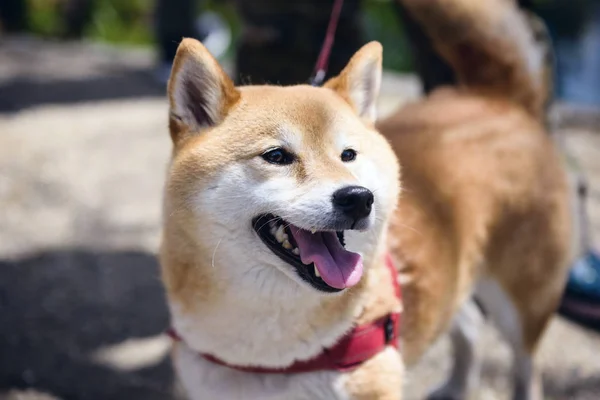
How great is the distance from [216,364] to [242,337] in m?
0.14

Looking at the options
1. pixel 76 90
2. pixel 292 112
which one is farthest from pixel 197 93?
pixel 76 90

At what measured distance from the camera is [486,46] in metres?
2.65

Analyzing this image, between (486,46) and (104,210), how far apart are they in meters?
2.81

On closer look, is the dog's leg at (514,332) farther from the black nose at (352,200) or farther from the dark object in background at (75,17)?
the dark object in background at (75,17)

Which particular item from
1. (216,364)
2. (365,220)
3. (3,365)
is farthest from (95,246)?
(365,220)

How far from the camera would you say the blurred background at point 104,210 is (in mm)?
2945

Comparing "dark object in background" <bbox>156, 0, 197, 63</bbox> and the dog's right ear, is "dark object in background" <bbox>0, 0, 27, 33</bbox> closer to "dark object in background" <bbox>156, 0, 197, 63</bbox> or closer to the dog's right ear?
"dark object in background" <bbox>156, 0, 197, 63</bbox>

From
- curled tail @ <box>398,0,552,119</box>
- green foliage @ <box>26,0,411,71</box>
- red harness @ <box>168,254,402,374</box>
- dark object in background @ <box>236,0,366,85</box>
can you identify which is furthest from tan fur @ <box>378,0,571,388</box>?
green foliage @ <box>26,0,411,71</box>

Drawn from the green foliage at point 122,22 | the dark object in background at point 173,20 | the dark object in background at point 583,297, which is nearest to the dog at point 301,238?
the dark object in background at point 583,297

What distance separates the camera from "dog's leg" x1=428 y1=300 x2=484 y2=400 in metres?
2.89

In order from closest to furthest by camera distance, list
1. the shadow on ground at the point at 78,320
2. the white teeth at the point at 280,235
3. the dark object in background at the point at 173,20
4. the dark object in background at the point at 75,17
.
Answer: the white teeth at the point at 280,235 < the shadow on ground at the point at 78,320 < the dark object in background at the point at 173,20 < the dark object in background at the point at 75,17

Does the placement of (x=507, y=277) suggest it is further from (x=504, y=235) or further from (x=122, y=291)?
(x=122, y=291)

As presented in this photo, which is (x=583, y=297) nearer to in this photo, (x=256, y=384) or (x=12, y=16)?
(x=256, y=384)

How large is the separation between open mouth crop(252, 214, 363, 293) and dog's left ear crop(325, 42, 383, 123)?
485 mm
